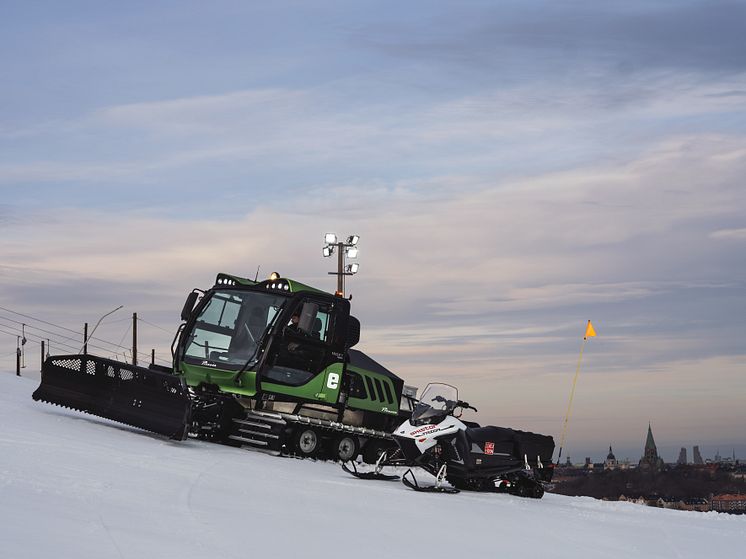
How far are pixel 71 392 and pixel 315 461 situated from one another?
427 centimetres

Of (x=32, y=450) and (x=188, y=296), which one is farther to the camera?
(x=188, y=296)

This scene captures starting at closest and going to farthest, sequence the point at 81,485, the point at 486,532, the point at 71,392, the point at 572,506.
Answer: the point at 81,485 < the point at 486,532 < the point at 572,506 < the point at 71,392

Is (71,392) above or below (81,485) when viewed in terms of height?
above

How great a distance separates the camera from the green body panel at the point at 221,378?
18.0m

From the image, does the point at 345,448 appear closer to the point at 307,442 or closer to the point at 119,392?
the point at 307,442

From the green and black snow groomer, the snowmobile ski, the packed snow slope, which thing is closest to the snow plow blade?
the green and black snow groomer

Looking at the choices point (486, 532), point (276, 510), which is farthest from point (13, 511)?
point (486, 532)

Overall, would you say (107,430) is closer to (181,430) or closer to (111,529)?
(181,430)

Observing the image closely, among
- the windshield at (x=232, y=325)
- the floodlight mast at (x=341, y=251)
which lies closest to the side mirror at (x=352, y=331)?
the windshield at (x=232, y=325)

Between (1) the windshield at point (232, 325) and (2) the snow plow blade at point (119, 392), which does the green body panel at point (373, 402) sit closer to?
(1) the windshield at point (232, 325)

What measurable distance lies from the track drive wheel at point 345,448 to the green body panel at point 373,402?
624 millimetres

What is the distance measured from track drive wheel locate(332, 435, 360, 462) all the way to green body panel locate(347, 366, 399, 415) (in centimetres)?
62

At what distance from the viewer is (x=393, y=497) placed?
14.1 m

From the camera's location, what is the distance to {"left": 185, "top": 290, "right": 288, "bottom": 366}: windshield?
1836cm
